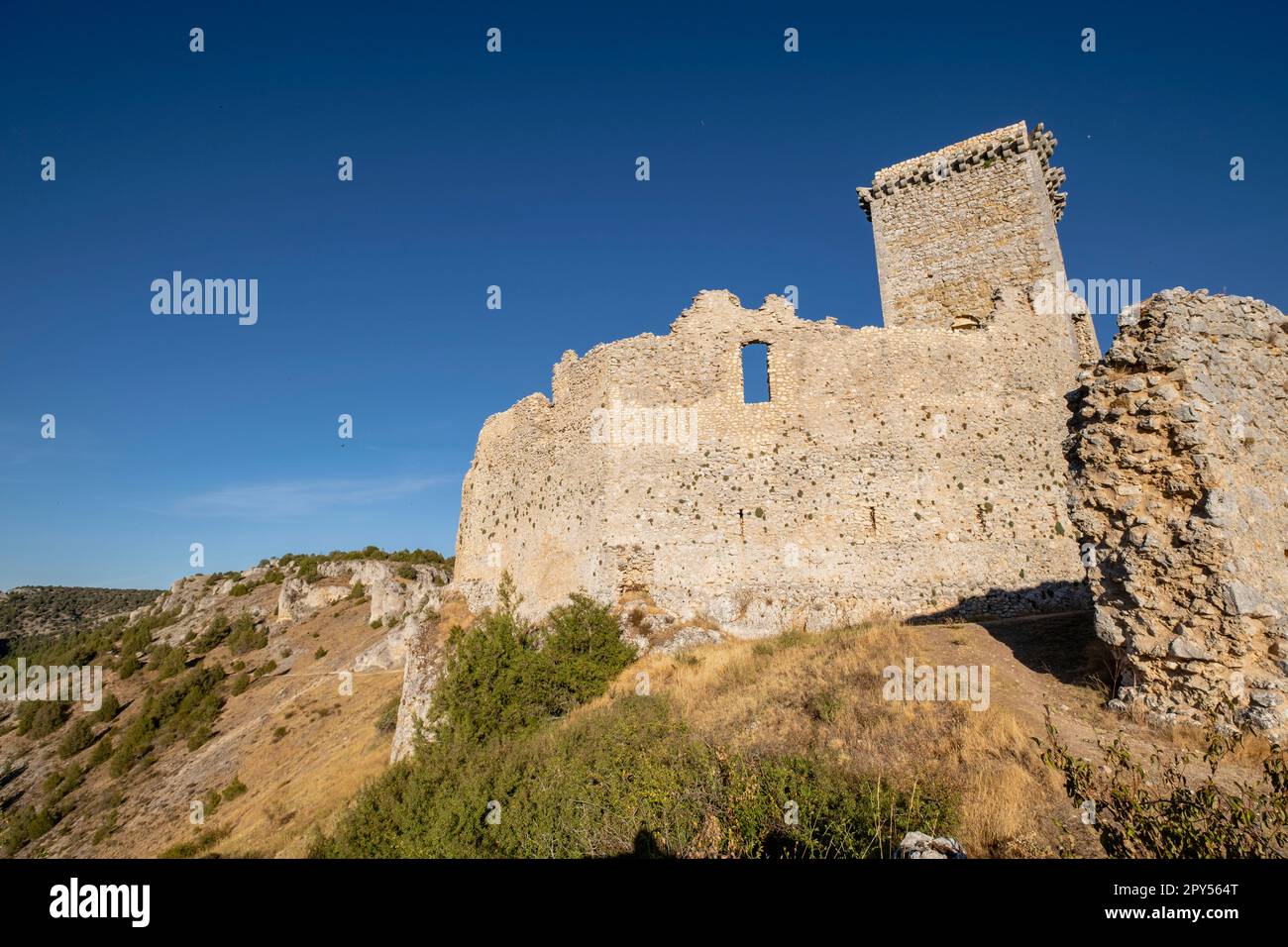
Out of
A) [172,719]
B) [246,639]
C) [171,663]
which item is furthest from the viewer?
[246,639]

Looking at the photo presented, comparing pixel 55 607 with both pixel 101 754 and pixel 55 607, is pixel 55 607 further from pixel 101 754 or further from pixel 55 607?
pixel 101 754

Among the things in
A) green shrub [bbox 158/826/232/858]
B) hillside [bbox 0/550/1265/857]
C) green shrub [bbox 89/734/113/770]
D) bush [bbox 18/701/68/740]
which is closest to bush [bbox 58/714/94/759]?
green shrub [bbox 89/734/113/770]

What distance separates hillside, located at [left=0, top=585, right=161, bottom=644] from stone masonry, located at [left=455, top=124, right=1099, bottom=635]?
71.3 m

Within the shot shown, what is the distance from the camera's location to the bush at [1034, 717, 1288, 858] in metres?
4.03

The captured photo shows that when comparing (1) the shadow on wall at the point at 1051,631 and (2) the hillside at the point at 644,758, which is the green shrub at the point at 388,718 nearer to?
(2) the hillside at the point at 644,758

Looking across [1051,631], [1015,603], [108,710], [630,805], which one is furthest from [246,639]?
[1051,631]

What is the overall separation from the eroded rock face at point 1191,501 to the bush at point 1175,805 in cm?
81

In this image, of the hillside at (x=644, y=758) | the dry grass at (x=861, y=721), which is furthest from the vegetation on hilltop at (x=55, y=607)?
the dry grass at (x=861, y=721)

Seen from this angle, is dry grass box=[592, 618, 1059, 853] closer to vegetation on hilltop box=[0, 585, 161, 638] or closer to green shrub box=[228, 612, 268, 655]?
green shrub box=[228, 612, 268, 655]

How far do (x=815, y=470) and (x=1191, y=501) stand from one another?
7628 millimetres

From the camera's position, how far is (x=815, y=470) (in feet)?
45.4
